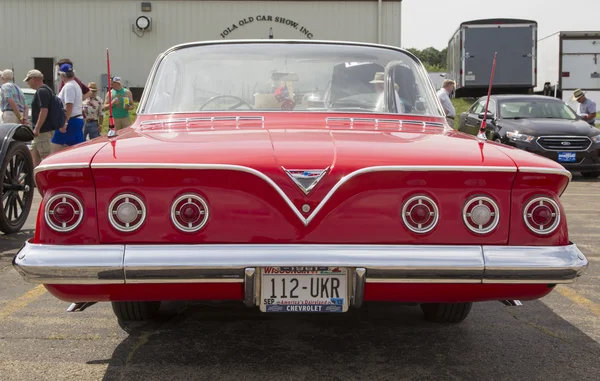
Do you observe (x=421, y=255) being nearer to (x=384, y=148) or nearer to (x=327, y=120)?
(x=384, y=148)

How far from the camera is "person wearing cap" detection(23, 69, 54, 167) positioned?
9.70 metres

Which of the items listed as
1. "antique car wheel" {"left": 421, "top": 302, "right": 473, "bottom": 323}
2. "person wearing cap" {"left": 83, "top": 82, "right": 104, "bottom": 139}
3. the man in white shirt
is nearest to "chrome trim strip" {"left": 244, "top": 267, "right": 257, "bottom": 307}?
"antique car wheel" {"left": 421, "top": 302, "right": 473, "bottom": 323}

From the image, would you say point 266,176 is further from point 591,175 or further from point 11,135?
point 591,175

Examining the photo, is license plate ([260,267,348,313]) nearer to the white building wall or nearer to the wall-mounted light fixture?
the white building wall

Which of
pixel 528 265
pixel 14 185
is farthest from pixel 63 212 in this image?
pixel 14 185

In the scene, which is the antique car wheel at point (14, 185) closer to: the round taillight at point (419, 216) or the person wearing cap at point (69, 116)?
the person wearing cap at point (69, 116)

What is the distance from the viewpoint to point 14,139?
7.24 meters

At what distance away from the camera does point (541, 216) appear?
322cm

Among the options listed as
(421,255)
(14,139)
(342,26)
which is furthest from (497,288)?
(342,26)

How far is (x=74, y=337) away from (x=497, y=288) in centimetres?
221

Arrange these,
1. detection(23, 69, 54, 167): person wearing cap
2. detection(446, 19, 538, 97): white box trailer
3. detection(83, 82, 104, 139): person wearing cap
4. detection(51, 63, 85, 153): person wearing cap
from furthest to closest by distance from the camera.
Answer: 1. detection(446, 19, 538, 97): white box trailer
2. detection(83, 82, 104, 139): person wearing cap
3. detection(51, 63, 85, 153): person wearing cap
4. detection(23, 69, 54, 167): person wearing cap

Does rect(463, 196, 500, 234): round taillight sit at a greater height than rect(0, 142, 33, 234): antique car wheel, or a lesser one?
greater

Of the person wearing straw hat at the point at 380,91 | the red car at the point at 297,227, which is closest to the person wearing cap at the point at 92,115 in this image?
the person wearing straw hat at the point at 380,91

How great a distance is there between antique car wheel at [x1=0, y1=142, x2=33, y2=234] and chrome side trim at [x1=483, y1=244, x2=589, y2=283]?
498cm
